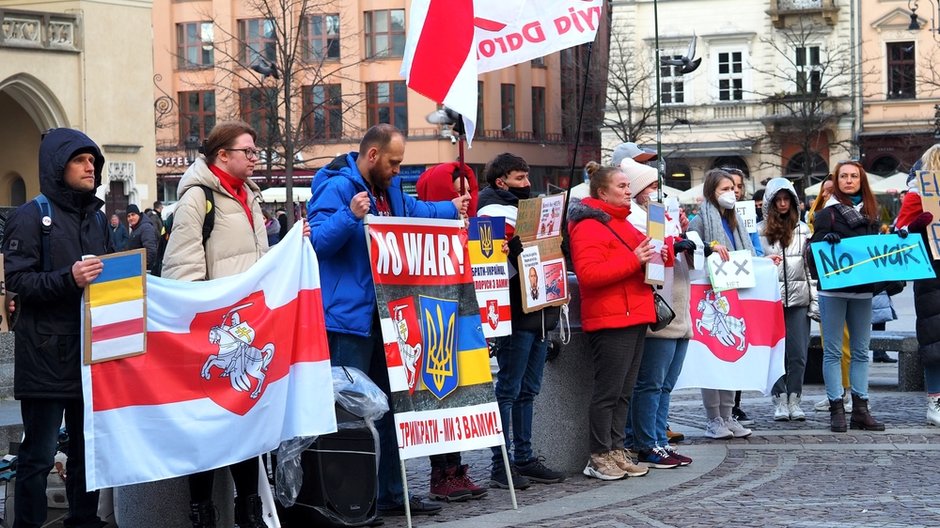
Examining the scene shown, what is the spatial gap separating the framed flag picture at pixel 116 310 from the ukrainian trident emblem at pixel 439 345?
1772mm

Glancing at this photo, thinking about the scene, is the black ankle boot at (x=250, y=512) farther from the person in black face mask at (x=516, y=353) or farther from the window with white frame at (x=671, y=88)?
the window with white frame at (x=671, y=88)

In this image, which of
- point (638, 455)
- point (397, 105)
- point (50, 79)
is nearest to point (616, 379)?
point (638, 455)

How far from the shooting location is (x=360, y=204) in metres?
7.64

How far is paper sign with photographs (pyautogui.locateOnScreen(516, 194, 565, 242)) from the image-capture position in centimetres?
891

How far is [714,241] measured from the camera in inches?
436

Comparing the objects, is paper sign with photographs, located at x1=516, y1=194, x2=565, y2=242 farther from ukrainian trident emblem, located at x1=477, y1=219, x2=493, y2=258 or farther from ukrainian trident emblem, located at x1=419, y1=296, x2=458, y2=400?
ukrainian trident emblem, located at x1=419, y1=296, x2=458, y2=400

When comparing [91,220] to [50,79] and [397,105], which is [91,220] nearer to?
[50,79]

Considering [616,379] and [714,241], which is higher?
[714,241]

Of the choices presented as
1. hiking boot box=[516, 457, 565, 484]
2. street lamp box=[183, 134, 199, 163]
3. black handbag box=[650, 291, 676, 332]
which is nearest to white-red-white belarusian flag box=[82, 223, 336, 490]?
hiking boot box=[516, 457, 565, 484]

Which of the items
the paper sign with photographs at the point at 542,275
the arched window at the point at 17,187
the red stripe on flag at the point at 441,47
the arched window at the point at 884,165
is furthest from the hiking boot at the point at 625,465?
the arched window at the point at 884,165

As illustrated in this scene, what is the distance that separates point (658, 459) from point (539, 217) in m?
1.80

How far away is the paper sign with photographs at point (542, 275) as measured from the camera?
8.88m

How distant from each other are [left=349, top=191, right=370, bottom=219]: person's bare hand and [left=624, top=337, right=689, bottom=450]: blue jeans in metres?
2.77

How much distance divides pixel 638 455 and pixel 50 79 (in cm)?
2725
